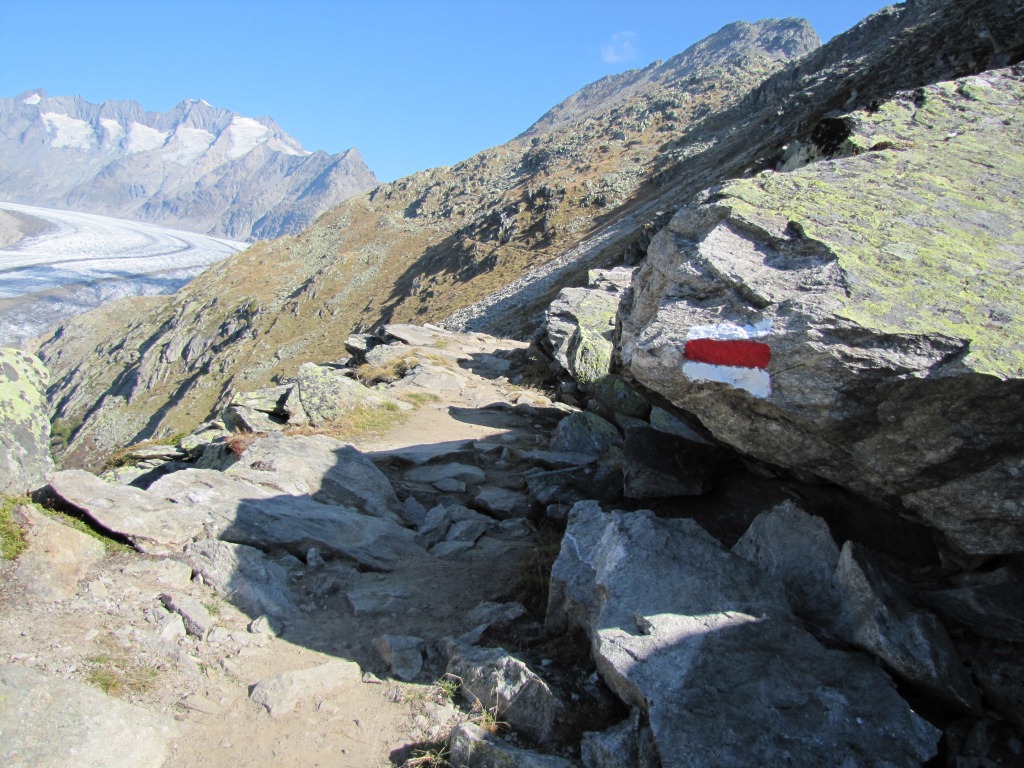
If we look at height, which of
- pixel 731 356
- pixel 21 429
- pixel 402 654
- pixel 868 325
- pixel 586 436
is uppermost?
pixel 868 325

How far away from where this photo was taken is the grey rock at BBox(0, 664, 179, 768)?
4.62 metres

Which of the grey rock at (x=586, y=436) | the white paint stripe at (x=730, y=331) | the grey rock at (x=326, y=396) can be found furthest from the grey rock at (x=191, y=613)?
the grey rock at (x=326, y=396)

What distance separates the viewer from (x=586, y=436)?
14.5 metres

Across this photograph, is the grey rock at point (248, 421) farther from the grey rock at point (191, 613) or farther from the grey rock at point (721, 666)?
the grey rock at point (721, 666)

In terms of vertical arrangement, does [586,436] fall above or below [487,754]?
above

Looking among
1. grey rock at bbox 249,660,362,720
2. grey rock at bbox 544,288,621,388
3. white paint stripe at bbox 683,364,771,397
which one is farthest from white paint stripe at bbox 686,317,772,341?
grey rock at bbox 544,288,621,388

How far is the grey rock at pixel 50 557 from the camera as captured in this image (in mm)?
6484

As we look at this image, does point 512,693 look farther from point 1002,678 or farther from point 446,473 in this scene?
point 446,473

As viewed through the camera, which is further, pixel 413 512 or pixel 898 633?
pixel 413 512

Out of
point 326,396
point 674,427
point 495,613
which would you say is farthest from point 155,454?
point 674,427

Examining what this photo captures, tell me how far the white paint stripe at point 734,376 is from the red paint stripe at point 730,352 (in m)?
0.04

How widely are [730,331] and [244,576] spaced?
6.99m

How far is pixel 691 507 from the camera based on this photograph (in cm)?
805

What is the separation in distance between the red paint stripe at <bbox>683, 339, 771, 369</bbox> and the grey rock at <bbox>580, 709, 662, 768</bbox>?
3144 mm
